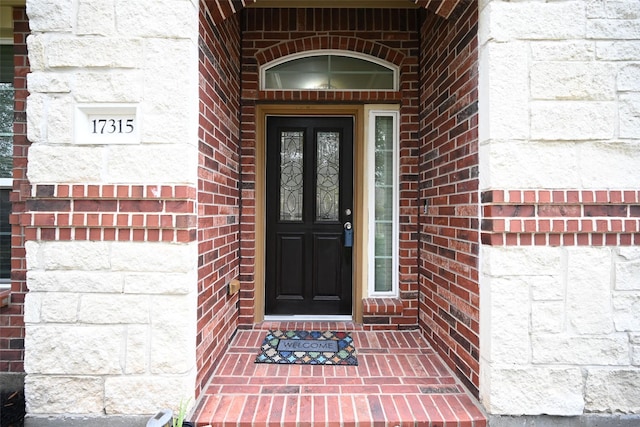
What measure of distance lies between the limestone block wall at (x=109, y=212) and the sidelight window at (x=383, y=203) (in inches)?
74.4

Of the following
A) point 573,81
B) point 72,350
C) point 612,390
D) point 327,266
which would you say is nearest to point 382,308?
point 327,266

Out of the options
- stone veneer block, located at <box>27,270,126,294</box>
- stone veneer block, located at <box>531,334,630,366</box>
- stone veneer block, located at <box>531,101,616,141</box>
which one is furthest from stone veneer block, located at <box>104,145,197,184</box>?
stone veneer block, located at <box>531,334,630,366</box>

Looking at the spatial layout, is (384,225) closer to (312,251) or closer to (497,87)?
(312,251)

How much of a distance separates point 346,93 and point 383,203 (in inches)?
42.9

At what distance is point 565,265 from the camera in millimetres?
2004

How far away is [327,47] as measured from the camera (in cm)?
337

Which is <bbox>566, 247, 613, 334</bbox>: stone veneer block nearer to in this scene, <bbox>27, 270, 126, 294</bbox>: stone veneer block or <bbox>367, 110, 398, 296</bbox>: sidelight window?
<bbox>367, 110, 398, 296</bbox>: sidelight window

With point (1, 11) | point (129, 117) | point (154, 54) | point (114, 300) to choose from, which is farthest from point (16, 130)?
point (114, 300)

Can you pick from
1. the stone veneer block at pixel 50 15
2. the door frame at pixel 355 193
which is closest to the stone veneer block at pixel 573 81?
the door frame at pixel 355 193

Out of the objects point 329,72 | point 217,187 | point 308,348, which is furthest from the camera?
point 329,72

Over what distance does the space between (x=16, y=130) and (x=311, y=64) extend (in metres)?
2.43

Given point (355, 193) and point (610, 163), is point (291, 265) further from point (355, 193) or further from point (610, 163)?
point (610, 163)

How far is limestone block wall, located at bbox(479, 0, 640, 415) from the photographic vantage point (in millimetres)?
1985

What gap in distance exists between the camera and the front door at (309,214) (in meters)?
3.55
